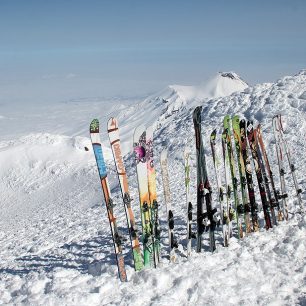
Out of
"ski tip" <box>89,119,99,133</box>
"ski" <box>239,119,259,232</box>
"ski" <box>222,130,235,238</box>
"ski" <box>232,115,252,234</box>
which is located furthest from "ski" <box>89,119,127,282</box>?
"ski" <box>239,119,259,232</box>

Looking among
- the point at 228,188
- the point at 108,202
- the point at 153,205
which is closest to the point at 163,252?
the point at 153,205

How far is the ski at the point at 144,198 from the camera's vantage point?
7.26m

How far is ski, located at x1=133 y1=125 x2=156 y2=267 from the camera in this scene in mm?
7258

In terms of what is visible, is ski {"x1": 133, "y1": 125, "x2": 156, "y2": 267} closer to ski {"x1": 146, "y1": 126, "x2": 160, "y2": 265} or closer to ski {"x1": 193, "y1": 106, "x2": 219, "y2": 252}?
ski {"x1": 146, "y1": 126, "x2": 160, "y2": 265}

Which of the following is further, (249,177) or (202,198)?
(249,177)

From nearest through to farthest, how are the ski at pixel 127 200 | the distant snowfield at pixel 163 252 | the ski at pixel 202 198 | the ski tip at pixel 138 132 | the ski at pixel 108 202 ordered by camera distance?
1. the distant snowfield at pixel 163 252
2. the ski at pixel 108 202
3. the ski at pixel 127 200
4. the ski tip at pixel 138 132
5. the ski at pixel 202 198

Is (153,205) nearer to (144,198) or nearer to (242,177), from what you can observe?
(144,198)

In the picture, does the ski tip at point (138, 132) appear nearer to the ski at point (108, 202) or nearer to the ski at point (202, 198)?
the ski at point (108, 202)

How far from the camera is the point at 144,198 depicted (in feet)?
24.0

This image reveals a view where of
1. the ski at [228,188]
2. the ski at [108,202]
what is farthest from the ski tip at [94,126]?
the ski at [228,188]

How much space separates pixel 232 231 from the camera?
8.79 metres

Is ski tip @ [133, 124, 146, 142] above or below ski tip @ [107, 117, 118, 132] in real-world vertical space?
below

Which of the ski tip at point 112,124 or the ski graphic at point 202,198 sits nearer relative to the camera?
the ski tip at point 112,124

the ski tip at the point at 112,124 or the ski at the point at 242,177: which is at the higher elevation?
the ski tip at the point at 112,124
